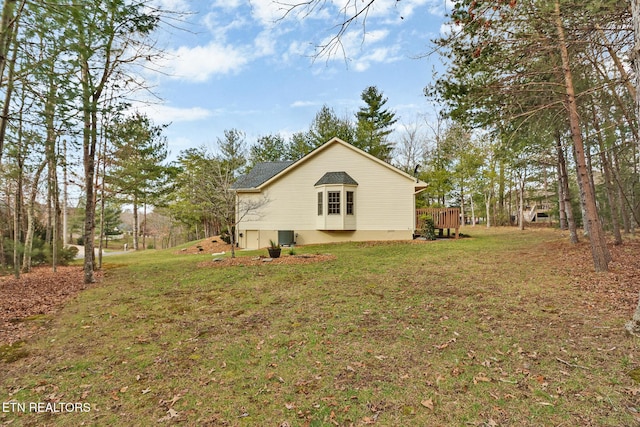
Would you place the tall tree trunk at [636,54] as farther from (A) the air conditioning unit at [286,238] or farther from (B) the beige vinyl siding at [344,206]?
(A) the air conditioning unit at [286,238]

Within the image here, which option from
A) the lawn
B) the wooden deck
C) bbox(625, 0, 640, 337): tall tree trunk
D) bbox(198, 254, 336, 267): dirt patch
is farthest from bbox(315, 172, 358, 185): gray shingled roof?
bbox(625, 0, 640, 337): tall tree trunk

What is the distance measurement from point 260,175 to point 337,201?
656 centimetres

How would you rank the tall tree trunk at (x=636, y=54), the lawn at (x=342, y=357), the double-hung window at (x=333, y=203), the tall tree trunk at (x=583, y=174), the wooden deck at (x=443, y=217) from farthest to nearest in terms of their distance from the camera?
the wooden deck at (x=443, y=217)
the double-hung window at (x=333, y=203)
the tall tree trunk at (x=583, y=174)
the tall tree trunk at (x=636, y=54)
the lawn at (x=342, y=357)

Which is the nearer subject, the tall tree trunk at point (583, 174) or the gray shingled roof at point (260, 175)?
the tall tree trunk at point (583, 174)

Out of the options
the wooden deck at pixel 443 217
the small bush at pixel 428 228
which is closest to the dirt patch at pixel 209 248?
the small bush at pixel 428 228

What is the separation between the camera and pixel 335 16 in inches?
138

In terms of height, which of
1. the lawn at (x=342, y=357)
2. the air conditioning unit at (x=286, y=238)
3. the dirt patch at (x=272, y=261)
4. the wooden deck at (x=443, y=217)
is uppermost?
the wooden deck at (x=443, y=217)

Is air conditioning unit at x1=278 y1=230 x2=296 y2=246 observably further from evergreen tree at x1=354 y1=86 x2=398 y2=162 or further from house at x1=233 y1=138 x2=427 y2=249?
evergreen tree at x1=354 y1=86 x2=398 y2=162

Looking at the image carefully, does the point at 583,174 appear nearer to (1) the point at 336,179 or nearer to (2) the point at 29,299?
(1) the point at 336,179

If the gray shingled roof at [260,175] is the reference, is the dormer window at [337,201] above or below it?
below

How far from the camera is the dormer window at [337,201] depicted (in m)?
16.6

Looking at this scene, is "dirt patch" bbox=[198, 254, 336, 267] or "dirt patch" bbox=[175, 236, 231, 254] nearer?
"dirt patch" bbox=[198, 254, 336, 267]

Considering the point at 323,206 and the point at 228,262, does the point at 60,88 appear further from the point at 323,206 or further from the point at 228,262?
the point at 323,206

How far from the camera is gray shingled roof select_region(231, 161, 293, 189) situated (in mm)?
19328
